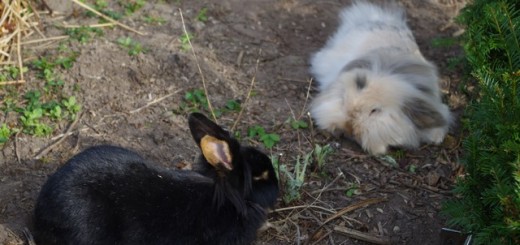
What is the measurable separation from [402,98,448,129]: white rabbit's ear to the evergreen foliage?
1.77 meters

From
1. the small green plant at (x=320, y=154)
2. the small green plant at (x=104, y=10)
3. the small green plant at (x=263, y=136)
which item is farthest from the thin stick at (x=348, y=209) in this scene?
the small green plant at (x=104, y=10)

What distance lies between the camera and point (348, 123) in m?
5.30

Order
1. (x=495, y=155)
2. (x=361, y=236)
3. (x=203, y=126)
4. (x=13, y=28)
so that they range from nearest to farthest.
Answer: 1. (x=495, y=155)
2. (x=203, y=126)
3. (x=361, y=236)
4. (x=13, y=28)

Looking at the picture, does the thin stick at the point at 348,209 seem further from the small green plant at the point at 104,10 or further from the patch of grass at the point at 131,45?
the small green plant at the point at 104,10

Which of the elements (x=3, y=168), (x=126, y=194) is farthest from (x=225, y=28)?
(x=126, y=194)

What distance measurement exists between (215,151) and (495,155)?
1.44 m

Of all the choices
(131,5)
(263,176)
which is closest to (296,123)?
(263,176)

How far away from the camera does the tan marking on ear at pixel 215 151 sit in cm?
349

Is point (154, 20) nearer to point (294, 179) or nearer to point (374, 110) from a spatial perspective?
point (374, 110)

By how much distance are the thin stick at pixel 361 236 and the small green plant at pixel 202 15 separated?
3.12m

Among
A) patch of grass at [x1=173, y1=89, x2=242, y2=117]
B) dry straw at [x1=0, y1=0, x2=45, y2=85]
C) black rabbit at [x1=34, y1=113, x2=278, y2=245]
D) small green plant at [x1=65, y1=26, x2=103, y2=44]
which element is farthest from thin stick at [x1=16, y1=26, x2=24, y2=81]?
black rabbit at [x1=34, y1=113, x2=278, y2=245]

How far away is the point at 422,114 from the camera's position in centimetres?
536

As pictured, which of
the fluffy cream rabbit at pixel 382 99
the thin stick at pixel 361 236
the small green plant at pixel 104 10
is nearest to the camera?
the thin stick at pixel 361 236

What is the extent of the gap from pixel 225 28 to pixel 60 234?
343 centimetres
